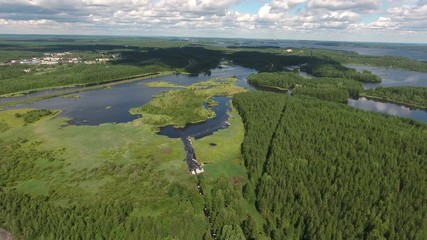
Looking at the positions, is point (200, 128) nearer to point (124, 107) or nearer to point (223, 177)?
point (223, 177)

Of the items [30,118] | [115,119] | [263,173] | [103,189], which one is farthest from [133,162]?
[30,118]

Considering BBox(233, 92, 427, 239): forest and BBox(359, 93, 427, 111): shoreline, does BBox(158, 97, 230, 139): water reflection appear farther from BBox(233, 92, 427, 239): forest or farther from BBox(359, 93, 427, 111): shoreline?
BBox(359, 93, 427, 111): shoreline

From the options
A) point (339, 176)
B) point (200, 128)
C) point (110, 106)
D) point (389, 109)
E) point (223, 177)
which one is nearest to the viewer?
point (339, 176)

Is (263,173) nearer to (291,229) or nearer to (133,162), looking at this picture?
(291,229)

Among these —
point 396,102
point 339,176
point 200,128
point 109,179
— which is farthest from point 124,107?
point 396,102

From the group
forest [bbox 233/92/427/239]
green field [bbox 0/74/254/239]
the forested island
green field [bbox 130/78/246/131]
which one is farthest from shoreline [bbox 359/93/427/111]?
green field [bbox 0/74/254/239]

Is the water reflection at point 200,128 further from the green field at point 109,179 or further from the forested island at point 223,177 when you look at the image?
the green field at point 109,179

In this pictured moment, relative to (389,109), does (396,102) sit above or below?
above

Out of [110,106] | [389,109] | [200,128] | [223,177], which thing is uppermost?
Result: [110,106]
